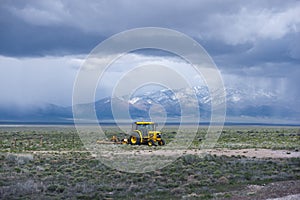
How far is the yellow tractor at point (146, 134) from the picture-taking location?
141 ft

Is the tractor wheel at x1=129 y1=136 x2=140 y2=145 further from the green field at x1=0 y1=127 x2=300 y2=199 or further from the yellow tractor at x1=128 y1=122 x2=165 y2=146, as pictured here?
the green field at x1=0 y1=127 x2=300 y2=199

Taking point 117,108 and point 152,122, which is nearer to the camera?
point 117,108

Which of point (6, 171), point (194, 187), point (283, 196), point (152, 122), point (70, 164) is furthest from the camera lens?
point (152, 122)

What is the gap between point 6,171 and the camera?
23422mm

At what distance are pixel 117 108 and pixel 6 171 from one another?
12.8 meters

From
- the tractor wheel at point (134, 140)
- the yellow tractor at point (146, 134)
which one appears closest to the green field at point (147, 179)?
the yellow tractor at point (146, 134)

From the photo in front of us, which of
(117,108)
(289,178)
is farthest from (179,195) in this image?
(117,108)

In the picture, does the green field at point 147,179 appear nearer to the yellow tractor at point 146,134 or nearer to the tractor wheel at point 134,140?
the yellow tractor at point 146,134

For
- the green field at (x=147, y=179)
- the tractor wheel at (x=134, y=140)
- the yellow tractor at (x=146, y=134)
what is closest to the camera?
the green field at (x=147, y=179)

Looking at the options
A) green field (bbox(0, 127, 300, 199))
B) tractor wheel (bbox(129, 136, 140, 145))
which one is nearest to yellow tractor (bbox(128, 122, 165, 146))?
tractor wheel (bbox(129, 136, 140, 145))

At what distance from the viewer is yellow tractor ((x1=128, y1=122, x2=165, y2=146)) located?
43.0m

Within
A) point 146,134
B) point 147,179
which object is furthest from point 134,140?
point 147,179

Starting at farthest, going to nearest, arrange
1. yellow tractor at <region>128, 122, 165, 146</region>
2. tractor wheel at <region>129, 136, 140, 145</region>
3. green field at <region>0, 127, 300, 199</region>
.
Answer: tractor wheel at <region>129, 136, 140, 145</region> < yellow tractor at <region>128, 122, 165, 146</region> < green field at <region>0, 127, 300, 199</region>

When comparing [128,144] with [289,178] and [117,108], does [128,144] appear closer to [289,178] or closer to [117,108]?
[117,108]
